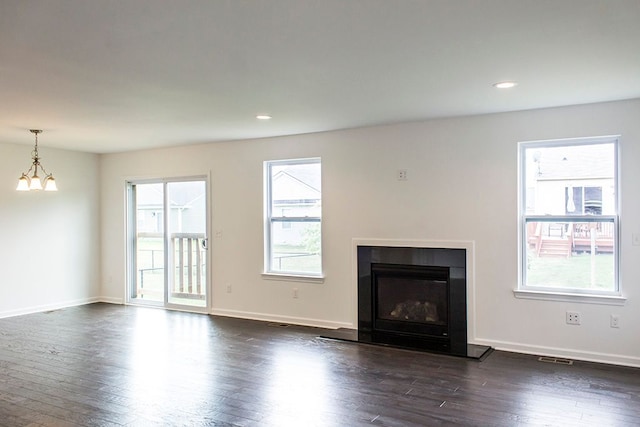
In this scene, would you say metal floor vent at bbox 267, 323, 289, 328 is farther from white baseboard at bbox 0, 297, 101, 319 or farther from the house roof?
white baseboard at bbox 0, 297, 101, 319

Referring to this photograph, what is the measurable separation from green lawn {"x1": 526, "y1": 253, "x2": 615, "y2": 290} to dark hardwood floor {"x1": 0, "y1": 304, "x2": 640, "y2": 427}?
2.43 feet

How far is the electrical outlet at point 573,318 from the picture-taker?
4448 millimetres

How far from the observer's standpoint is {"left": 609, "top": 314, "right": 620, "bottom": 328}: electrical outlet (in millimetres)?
4297

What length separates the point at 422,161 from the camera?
5.18 m

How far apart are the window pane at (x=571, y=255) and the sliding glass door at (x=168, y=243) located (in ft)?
13.8

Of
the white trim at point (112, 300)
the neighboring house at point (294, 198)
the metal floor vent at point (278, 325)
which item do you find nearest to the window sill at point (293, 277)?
the neighboring house at point (294, 198)

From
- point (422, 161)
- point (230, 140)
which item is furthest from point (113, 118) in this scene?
point (422, 161)

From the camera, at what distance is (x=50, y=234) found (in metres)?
7.06

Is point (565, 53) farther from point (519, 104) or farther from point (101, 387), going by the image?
point (101, 387)

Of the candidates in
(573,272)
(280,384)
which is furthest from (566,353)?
(280,384)

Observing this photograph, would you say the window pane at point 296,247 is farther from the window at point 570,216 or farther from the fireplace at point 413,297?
the window at point 570,216

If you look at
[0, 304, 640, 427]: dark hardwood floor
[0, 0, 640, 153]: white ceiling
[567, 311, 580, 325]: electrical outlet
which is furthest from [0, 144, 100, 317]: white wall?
[567, 311, 580, 325]: electrical outlet

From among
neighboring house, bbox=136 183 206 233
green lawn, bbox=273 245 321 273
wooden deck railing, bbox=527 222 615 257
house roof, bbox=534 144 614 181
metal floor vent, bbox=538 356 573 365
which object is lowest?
metal floor vent, bbox=538 356 573 365

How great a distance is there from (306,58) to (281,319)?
3.83 metres
